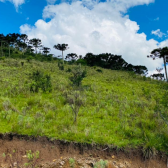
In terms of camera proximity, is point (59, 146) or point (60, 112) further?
point (60, 112)

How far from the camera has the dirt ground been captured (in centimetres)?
478

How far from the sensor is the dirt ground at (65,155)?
478 centimetres

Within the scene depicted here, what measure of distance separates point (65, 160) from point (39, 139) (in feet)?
4.20

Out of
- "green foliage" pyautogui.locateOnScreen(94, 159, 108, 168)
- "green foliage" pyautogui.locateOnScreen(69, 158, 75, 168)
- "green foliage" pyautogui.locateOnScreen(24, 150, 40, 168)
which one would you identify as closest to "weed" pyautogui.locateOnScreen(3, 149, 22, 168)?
"green foliage" pyautogui.locateOnScreen(24, 150, 40, 168)

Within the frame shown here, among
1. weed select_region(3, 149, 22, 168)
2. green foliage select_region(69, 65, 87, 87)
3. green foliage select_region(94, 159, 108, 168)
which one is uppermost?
green foliage select_region(69, 65, 87, 87)

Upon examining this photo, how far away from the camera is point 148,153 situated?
5.14m

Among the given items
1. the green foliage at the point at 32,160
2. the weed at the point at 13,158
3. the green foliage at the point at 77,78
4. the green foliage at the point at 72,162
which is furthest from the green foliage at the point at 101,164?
the green foliage at the point at 77,78

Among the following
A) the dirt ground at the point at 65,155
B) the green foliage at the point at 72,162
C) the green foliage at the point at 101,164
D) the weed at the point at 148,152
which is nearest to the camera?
the green foliage at the point at 101,164

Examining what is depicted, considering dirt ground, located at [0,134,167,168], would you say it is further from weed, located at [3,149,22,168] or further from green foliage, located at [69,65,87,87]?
green foliage, located at [69,65,87,87]

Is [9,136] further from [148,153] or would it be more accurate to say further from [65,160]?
[148,153]

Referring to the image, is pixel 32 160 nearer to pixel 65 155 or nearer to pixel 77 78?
pixel 65 155

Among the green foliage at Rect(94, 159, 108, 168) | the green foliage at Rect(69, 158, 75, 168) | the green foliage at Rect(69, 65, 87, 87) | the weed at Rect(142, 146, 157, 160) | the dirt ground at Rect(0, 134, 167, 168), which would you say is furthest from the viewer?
the green foliage at Rect(69, 65, 87, 87)

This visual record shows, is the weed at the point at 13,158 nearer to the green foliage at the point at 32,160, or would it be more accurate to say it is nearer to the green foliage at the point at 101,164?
the green foliage at the point at 32,160

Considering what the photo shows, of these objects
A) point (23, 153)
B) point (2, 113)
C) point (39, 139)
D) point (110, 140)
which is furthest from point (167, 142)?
point (2, 113)
